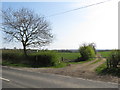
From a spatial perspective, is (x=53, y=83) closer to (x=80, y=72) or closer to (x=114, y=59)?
(x=80, y=72)

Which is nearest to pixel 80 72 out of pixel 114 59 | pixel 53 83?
pixel 114 59

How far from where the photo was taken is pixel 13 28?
85.1 feet

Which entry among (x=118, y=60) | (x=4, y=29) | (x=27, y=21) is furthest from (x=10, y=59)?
(x=118, y=60)

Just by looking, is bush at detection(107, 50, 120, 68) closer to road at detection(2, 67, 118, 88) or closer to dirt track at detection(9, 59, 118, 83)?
dirt track at detection(9, 59, 118, 83)

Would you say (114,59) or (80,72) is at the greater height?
(114,59)

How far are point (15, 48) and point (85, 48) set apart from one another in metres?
15.2

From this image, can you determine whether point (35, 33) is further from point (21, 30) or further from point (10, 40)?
point (10, 40)

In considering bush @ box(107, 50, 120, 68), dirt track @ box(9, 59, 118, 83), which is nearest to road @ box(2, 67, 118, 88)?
dirt track @ box(9, 59, 118, 83)

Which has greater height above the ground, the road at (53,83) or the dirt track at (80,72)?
the road at (53,83)

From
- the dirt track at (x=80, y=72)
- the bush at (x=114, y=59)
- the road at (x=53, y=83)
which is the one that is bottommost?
the dirt track at (x=80, y=72)

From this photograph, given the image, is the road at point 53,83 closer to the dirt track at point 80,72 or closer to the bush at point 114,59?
the dirt track at point 80,72

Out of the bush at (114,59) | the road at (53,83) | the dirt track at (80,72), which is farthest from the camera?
the bush at (114,59)

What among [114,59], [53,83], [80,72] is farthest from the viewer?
[114,59]

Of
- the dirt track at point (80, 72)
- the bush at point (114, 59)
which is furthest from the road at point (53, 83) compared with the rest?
the bush at point (114, 59)
